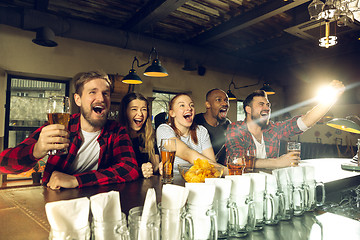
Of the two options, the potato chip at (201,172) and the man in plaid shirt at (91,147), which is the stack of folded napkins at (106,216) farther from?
the man in plaid shirt at (91,147)

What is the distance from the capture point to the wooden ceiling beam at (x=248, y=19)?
3.78m

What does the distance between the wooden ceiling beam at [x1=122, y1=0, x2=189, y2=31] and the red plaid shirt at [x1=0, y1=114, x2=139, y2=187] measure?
7.86ft

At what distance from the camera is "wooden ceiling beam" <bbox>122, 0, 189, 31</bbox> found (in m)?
3.66

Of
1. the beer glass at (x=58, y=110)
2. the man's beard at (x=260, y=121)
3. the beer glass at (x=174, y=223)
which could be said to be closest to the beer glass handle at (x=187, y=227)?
the beer glass at (x=174, y=223)

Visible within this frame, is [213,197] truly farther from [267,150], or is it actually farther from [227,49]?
[227,49]

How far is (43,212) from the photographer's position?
3.19 feet

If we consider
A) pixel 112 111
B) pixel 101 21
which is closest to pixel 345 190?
pixel 112 111

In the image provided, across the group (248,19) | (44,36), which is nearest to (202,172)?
(44,36)

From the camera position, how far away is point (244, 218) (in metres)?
0.91

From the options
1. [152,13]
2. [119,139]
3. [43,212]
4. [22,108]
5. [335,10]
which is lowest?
[43,212]

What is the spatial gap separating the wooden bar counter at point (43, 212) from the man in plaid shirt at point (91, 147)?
9.2 inches

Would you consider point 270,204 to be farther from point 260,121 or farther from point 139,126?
point 260,121

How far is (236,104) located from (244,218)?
21.6 feet

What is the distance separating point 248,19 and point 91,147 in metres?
3.55
